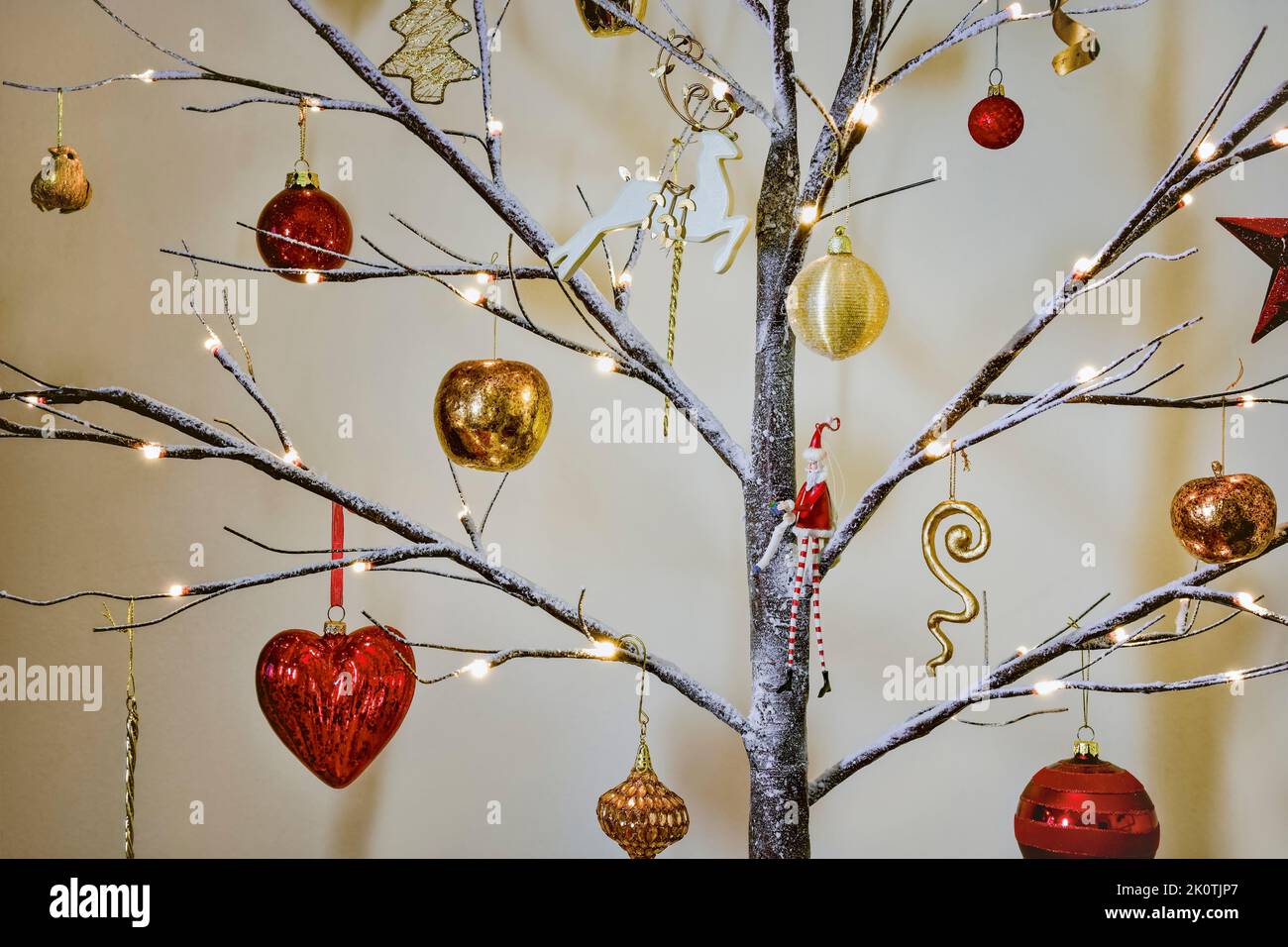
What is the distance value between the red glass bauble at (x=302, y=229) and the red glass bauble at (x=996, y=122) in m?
1.03

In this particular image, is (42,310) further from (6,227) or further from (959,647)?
(959,647)

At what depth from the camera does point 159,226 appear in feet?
6.87

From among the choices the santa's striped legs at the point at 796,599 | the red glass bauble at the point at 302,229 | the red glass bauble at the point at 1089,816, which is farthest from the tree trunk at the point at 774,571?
the red glass bauble at the point at 302,229

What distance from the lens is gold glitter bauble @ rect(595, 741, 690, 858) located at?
63.4 inches

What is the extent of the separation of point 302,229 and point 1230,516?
1426 mm

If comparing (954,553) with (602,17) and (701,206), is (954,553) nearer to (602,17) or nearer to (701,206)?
(701,206)

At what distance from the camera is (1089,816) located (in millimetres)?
1543

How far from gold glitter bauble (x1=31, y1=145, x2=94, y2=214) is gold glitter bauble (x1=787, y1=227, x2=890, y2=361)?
1.24 m

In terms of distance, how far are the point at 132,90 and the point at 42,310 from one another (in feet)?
1.49

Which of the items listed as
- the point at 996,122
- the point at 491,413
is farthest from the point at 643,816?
the point at 996,122

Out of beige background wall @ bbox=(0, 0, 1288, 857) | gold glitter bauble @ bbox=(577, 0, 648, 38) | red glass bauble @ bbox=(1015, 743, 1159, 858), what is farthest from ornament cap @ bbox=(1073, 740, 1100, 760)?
gold glitter bauble @ bbox=(577, 0, 648, 38)

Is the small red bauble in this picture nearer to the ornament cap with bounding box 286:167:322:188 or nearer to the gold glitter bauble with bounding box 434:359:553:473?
the gold glitter bauble with bounding box 434:359:553:473
